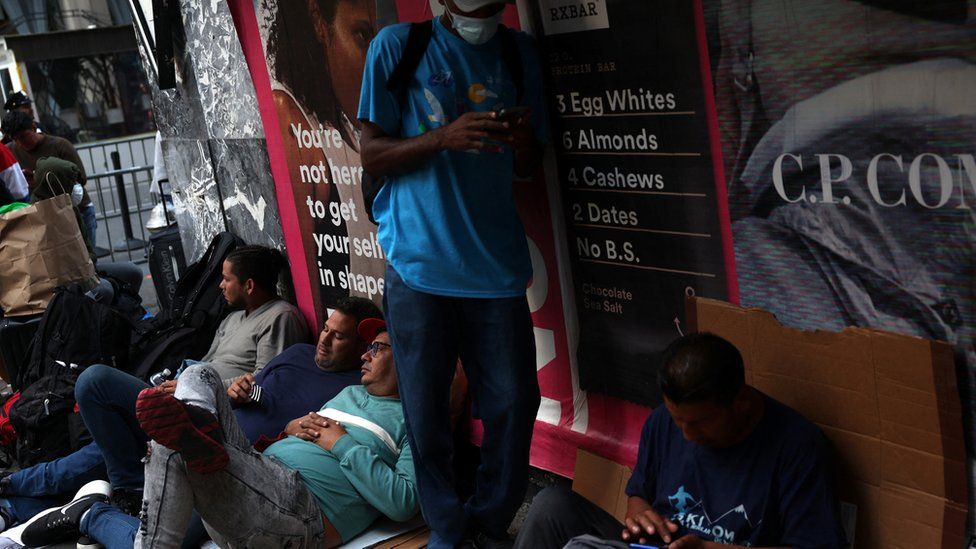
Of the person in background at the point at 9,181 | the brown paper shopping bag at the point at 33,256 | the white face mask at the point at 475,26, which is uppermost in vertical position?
the white face mask at the point at 475,26

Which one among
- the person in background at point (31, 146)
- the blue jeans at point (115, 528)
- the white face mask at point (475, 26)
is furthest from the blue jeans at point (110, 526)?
the person in background at point (31, 146)

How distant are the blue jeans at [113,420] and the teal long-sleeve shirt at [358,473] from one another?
84 cm

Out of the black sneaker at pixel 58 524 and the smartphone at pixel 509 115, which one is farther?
the black sneaker at pixel 58 524

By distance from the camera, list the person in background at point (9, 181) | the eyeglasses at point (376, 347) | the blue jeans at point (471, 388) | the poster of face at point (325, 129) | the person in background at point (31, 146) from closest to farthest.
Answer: the blue jeans at point (471, 388) → the eyeglasses at point (376, 347) → the poster of face at point (325, 129) → the person in background at point (9, 181) → the person in background at point (31, 146)

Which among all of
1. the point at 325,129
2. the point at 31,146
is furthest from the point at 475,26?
the point at 31,146

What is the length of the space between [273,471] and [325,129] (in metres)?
1.94

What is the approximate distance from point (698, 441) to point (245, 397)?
2.45m

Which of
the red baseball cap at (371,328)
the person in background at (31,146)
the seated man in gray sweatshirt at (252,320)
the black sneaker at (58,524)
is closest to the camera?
the black sneaker at (58,524)

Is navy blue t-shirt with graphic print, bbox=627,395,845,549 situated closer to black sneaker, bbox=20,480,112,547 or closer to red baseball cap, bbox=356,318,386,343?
red baseball cap, bbox=356,318,386,343

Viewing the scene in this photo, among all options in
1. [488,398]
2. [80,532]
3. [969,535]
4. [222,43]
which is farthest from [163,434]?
[222,43]

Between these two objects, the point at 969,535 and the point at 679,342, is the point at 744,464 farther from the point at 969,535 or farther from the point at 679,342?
the point at 969,535

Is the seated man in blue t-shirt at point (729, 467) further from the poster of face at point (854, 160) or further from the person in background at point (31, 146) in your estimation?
the person in background at point (31, 146)

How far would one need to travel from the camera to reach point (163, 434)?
3.24 m

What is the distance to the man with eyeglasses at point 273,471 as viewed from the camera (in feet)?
11.1
